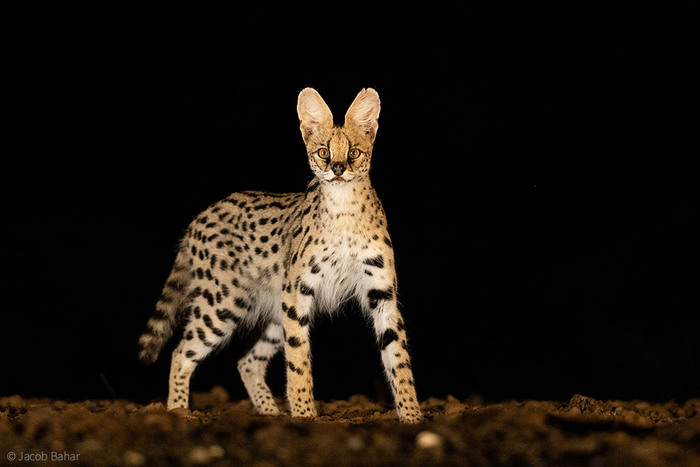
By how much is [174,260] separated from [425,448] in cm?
343

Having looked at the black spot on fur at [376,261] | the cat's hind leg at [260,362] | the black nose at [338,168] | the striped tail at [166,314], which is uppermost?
the black nose at [338,168]

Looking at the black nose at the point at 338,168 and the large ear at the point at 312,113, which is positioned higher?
the large ear at the point at 312,113

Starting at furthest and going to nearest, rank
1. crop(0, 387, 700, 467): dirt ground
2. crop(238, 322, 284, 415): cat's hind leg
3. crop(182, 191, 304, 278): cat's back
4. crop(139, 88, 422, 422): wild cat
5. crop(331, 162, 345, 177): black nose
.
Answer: crop(238, 322, 284, 415): cat's hind leg → crop(182, 191, 304, 278): cat's back → crop(139, 88, 422, 422): wild cat → crop(331, 162, 345, 177): black nose → crop(0, 387, 700, 467): dirt ground

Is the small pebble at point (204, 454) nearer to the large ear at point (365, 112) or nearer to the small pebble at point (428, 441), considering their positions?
the small pebble at point (428, 441)

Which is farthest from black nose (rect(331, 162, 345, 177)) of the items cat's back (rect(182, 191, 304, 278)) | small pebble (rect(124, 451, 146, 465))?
small pebble (rect(124, 451, 146, 465))

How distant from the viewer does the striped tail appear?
5.38 meters

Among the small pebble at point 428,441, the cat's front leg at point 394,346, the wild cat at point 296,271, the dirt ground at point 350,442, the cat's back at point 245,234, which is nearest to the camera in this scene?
the dirt ground at point 350,442

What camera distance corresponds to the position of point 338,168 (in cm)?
435

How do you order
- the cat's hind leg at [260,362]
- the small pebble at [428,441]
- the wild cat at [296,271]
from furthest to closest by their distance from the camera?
1. the cat's hind leg at [260,362]
2. the wild cat at [296,271]
3. the small pebble at [428,441]

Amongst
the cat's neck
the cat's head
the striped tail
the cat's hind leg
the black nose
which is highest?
the cat's head

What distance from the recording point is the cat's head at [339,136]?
443 centimetres

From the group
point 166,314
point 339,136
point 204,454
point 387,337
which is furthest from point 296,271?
point 204,454

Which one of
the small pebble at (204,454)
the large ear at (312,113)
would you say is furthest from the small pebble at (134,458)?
the large ear at (312,113)

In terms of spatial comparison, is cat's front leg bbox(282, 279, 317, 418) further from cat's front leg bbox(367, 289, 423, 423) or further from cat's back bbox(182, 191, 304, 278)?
cat's back bbox(182, 191, 304, 278)
